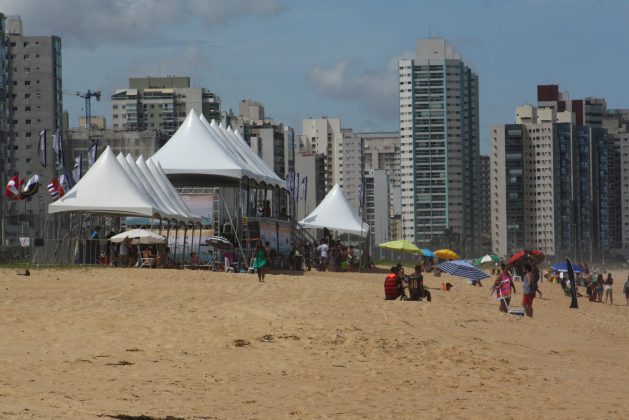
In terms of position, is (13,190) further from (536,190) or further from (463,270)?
(536,190)

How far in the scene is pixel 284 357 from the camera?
16.3 metres

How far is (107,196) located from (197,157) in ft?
23.7

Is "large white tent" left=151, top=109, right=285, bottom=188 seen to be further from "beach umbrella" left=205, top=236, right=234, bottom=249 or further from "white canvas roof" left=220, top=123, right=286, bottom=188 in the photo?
"beach umbrella" left=205, top=236, right=234, bottom=249

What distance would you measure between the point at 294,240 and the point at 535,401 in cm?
3305

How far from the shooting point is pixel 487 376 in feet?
52.5

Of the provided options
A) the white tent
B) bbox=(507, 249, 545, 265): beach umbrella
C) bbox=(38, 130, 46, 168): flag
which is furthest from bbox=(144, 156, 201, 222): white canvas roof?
bbox=(38, 130, 46, 168): flag

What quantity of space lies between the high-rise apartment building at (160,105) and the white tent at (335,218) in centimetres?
10718

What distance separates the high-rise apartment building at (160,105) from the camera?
16350 cm

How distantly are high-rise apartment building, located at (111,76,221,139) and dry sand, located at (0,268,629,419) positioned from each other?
137 metres

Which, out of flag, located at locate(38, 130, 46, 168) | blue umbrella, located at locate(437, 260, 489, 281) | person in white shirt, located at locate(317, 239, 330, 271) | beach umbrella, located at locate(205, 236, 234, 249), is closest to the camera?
beach umbrella, located at locate(205, 236, 234, 249)

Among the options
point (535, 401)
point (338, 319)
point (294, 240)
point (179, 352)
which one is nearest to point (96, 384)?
point (179, 352)

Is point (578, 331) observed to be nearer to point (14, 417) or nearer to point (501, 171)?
point (14, 417)

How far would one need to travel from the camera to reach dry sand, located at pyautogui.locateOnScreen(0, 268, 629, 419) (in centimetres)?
1295

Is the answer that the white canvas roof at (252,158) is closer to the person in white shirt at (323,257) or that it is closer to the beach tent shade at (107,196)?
the person in white shirt at (323,257)
